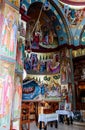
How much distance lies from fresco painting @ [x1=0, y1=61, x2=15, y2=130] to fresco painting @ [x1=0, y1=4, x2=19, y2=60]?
0.39 metres

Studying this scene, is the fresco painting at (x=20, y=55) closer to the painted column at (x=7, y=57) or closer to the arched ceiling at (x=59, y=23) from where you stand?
the painted column at (x=7, y=57)

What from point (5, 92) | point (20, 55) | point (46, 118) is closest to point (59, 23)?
point (20, 55)

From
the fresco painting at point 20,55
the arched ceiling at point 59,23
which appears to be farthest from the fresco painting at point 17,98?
the arched ceiling at point 59,23

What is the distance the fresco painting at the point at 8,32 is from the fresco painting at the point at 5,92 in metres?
0.39

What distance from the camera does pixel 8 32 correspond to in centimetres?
478

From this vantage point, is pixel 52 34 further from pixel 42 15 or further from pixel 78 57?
pixel 78 57

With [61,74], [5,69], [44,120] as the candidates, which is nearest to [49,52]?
[61,74]

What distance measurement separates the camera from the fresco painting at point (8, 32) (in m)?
4.56

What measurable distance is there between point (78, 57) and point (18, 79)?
8.43 meters

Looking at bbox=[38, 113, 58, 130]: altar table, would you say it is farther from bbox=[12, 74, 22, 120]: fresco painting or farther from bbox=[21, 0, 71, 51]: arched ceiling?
bbox=[21, 0, 71, 51]: arched ceiling

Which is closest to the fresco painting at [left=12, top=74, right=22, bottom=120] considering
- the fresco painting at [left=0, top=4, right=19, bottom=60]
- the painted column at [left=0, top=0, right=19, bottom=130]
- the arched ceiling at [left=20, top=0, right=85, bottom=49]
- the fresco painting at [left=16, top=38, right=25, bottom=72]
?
the fresco painting at [left=16, top=38, right=25, bottom=72]

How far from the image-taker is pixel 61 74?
1262cm

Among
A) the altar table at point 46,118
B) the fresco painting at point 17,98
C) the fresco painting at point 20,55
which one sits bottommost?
the altar table at point 46,118

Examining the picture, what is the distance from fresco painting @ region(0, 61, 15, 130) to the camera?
4211mm
